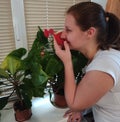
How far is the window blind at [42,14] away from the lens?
4.59ft

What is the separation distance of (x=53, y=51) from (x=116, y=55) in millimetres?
326

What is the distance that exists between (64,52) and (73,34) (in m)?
0.10

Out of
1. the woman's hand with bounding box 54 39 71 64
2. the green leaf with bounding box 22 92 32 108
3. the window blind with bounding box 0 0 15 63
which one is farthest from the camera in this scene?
the window blind with bounding box 0 0 15 63

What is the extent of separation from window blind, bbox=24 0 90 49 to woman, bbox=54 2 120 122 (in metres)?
0.57

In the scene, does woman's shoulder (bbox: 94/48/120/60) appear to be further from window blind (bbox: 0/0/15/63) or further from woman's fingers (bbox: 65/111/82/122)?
window blind (bbox: 0/0/15/63)

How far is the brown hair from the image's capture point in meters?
0.84

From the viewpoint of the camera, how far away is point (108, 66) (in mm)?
776

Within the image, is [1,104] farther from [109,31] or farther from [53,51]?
[109,31]

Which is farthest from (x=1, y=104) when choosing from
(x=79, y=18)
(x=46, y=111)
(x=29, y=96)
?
(x=79, y=18)

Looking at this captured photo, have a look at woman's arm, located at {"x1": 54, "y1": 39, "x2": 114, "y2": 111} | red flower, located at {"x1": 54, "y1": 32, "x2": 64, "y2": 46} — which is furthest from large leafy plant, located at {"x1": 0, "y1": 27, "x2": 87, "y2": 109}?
woman's arm, located at {"x1": 54, "y1": 39, "x2": 114, "y2": 111}

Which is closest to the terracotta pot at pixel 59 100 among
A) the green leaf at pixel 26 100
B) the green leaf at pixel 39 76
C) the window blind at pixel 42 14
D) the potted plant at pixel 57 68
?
the potted plant at pixel 57 68

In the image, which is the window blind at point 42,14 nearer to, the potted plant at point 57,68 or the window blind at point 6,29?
the window blind at point 6,29

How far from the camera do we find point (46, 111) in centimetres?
126

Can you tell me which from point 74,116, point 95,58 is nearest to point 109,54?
point 95,58
